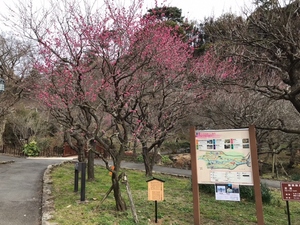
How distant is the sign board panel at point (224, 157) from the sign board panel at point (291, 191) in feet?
2.25

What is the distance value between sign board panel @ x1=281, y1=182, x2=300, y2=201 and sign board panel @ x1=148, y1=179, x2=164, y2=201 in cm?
228

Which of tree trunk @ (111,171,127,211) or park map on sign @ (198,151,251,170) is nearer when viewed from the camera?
park map on sign @ (198,151,251,170)

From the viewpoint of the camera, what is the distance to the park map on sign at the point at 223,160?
470 centimetres

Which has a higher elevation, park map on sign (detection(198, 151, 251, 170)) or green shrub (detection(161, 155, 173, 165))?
park map on sign (detection(198, 151, 251, 170))

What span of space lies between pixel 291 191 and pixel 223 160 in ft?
4.37

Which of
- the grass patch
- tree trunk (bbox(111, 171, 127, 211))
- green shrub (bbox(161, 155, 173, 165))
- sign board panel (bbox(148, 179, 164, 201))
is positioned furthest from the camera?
green shrub (bbox(161, 155, 173, 165))

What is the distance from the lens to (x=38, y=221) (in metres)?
4.66

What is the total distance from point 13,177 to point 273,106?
10.9 metres

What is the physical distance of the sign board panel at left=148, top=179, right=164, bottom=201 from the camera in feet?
15.8

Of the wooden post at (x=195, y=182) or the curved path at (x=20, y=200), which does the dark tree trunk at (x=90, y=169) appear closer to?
the curved path at (x=20, y=200)

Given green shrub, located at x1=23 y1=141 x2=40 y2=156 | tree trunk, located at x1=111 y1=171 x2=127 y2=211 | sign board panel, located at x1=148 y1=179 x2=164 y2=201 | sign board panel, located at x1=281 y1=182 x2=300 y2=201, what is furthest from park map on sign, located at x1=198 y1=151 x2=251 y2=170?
green shrub, located at x1=23 y1=141 x2=40 y2=156

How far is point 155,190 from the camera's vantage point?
486 cm

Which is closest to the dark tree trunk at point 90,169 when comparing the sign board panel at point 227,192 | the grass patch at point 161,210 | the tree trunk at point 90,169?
the tree trunk at point 90,169

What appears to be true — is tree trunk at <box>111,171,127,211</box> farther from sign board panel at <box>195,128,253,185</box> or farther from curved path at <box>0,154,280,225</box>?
sign board panel at <box>195,128,253,185</box>
